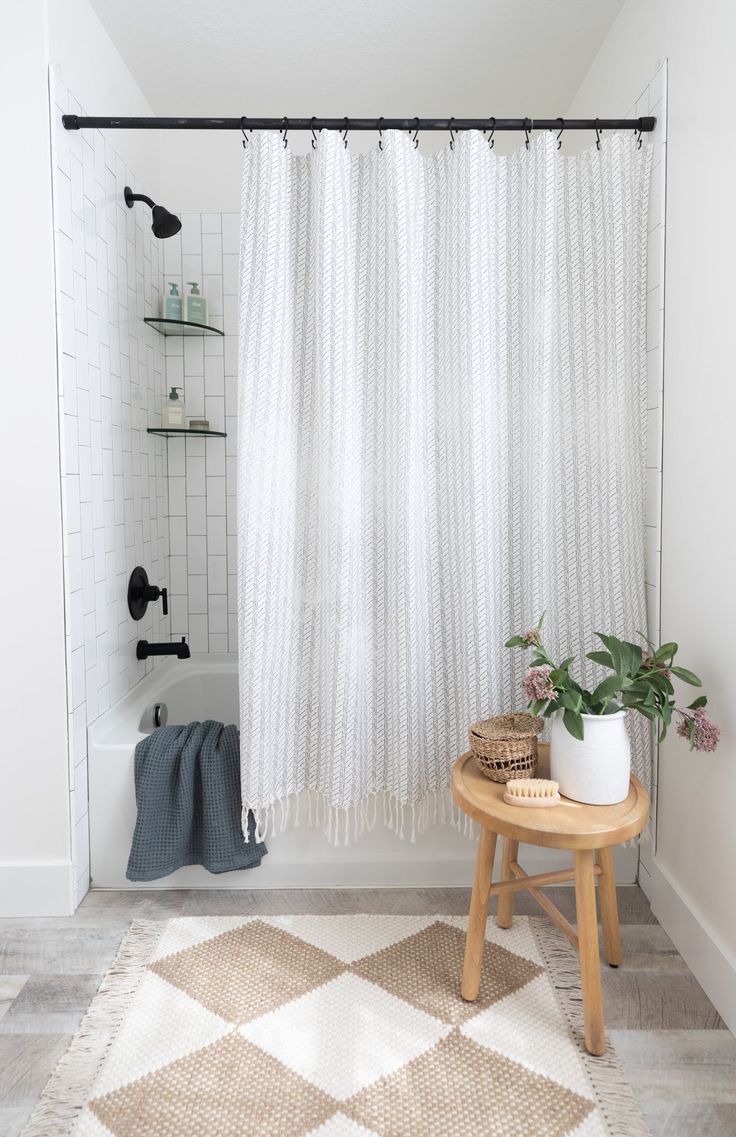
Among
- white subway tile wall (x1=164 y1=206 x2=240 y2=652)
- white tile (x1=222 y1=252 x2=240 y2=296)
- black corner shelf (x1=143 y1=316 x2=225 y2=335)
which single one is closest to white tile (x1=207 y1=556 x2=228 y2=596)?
white subway tile wall (x1=164 y1=206 x2=240 y2=652)

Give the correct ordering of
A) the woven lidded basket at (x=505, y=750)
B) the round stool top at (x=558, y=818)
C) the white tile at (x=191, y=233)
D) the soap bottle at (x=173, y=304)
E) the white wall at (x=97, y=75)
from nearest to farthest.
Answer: the round stool top at (x=558, y=818)
the woven lidded basket at (x=505, y=750)
the white wall at (x=97, y=75)
the soap bottle at (x=173, y=304)
the white tile at (x=191, y=233)

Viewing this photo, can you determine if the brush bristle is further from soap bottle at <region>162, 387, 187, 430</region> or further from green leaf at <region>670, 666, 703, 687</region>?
soap bottle at <region>162, 387, 187, 430</region>

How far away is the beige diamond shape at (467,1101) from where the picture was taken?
1.41 meters

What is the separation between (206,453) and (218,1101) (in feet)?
7.47

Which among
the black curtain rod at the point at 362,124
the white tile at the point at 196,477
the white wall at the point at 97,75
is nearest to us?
the black curtain rod at the point at 362,124

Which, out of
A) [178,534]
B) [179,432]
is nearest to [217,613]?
[178,534]

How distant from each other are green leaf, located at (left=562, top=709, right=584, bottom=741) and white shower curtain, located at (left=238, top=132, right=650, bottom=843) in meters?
0.40

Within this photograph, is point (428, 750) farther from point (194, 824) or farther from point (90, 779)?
point (90, 779)

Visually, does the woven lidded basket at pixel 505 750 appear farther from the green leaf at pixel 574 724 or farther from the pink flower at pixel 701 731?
the pink flower at pixel 701 731

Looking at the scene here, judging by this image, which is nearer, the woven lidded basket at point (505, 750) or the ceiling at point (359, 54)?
the woven lidded basket at point (505, 750)

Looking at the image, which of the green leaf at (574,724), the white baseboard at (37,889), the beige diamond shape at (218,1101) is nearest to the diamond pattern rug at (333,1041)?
the beige diamond shape at (218,1101)

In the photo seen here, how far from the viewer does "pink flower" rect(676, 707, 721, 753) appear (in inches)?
64.3

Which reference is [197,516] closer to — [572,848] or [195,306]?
[195,306]

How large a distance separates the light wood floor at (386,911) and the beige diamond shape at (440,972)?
156 millimetres
